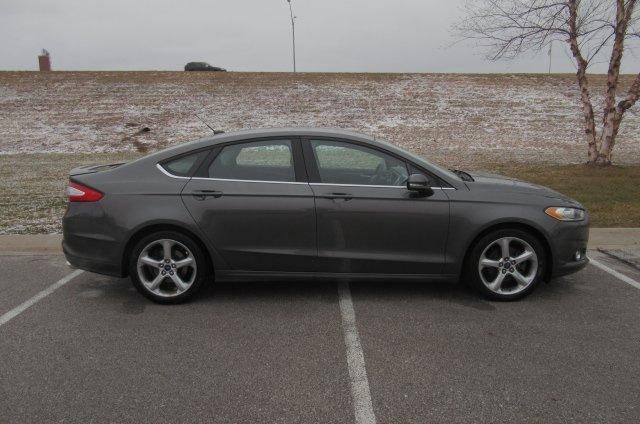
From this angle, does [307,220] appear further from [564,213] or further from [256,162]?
[564,213]

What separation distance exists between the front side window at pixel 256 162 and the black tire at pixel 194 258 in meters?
0.60

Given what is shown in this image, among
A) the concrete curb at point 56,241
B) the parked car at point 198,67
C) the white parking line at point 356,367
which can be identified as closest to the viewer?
the white parking line at point 356,367

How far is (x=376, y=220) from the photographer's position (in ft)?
14.3

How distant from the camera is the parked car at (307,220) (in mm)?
4375

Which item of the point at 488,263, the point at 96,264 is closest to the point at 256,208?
the point at 96,264

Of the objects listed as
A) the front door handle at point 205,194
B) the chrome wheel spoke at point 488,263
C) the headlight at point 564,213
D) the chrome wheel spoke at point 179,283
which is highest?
the front door handle at point 205,194

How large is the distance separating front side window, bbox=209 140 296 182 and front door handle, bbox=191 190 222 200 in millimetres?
155

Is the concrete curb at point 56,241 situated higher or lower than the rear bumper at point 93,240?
lower

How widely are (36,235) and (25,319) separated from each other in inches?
110

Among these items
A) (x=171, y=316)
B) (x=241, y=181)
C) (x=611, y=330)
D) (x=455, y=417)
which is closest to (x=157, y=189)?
(x=241, y=181)

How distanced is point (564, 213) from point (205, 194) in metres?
3.06

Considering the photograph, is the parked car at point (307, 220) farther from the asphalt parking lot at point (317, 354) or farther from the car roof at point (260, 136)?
the asphalt parking lot at point (317, 354)

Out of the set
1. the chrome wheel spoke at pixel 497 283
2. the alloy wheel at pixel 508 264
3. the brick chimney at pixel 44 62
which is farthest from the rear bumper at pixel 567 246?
the brick chimney at pixel 44 62

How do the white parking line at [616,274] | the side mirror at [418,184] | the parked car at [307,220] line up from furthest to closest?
the white parking line at [616,274] → the parked car at [307,220] → the side mirror at [418,184]
